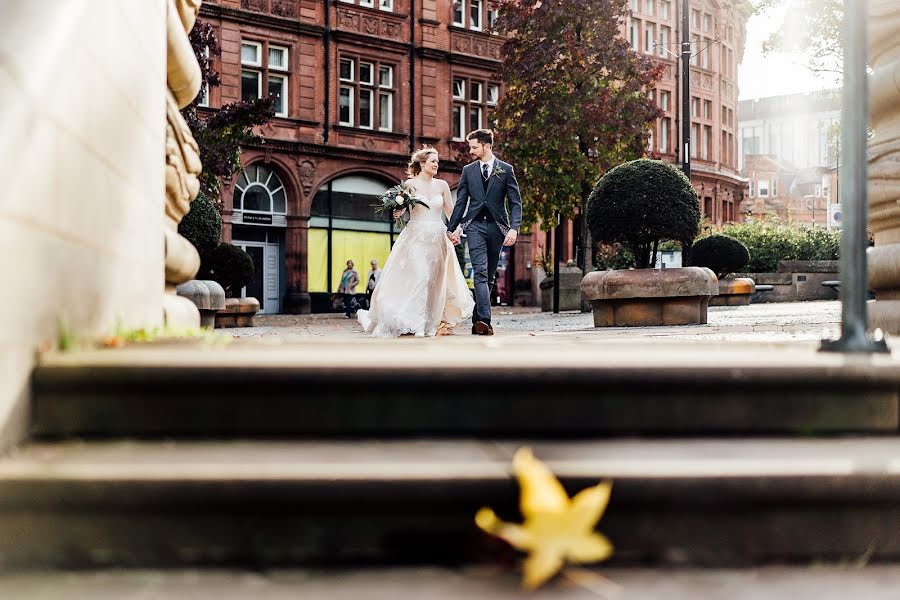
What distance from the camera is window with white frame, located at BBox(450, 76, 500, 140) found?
105 ft

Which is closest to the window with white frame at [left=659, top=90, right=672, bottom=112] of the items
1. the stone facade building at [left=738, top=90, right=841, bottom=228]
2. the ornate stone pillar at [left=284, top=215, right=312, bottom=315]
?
the ornate stone pillar at [left=284, top=215, right=312, bottom=315]

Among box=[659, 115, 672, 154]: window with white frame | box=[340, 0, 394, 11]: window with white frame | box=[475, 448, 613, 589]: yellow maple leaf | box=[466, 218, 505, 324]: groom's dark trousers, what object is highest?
box=[340, 0, 394, 11]: window with white frame

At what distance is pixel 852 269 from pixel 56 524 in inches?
108

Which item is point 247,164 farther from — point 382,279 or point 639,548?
point 639,548

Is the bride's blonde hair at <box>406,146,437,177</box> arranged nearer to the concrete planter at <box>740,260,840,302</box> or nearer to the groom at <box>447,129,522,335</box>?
the groom at <box>447,129,522,335</box>

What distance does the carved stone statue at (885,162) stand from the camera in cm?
506

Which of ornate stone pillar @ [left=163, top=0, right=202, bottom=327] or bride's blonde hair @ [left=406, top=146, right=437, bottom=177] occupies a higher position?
bride's blonde hair @ [left=406, top=146, right=437, bottom=177]

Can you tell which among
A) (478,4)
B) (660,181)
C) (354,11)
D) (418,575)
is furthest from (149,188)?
(478,4)

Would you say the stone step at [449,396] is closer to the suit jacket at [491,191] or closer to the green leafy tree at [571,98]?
the suit jacket at [491,191]

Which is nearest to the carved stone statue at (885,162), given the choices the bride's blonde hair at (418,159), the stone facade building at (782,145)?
the bride's blonde hair at (418,159)

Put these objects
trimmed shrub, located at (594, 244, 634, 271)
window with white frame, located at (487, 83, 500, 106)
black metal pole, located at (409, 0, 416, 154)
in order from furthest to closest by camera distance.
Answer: window with white frame, located at (487, 83, 500, 106) < black metal pole, located at (409, 0, 416, 154) < trimmed shrub, located at (594, 244, 634, 271)

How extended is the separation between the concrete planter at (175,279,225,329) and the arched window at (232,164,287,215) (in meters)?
14.5

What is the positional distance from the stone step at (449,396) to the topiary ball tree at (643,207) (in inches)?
371

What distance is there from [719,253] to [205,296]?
14.7 meters
